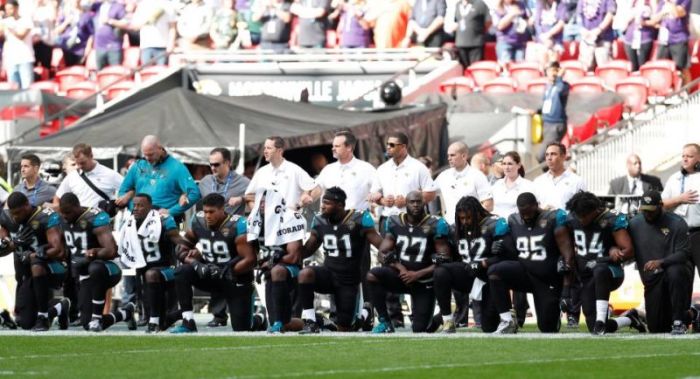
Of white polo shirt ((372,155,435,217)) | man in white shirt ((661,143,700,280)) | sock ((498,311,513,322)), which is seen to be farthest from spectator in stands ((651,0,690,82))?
sock ((498,311,513,322))

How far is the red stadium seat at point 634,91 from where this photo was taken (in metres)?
23.9

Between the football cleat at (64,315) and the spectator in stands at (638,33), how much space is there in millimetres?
10794

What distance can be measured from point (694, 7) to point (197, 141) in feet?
25.1

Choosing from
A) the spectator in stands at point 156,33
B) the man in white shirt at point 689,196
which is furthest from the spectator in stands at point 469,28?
the man in white shirt at point 689,196

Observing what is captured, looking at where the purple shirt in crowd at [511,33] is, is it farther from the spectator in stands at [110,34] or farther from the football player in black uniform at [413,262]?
the football player in black uniform at [413,262]

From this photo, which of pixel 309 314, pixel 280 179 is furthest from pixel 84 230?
pixel 309 314

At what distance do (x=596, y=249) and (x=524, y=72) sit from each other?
10.4m

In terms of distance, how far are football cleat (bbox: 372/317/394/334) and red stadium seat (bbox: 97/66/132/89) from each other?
13223mm

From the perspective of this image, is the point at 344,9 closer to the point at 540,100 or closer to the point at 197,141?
the point at 540,100

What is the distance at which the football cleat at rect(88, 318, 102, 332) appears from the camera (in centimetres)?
1584

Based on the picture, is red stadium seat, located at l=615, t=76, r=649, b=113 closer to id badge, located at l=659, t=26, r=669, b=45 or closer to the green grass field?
id badge, located at l=659, t=26, r=669, b=45

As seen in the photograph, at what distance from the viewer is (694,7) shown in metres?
24.3

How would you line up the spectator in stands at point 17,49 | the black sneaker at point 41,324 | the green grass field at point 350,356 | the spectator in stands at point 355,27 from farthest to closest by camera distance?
the spectator in stands at point 17,49, the spectator in stands at point 355,27, the black sneaker at point 41,324, the green grass field at point 350,356

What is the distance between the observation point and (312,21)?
27.3 metres
